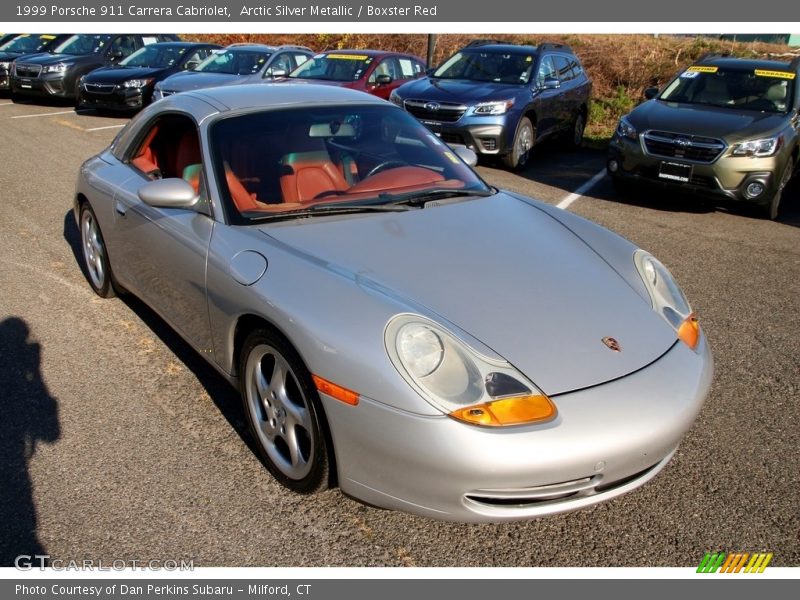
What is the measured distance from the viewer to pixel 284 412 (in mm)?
2930

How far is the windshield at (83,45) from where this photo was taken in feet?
52.7

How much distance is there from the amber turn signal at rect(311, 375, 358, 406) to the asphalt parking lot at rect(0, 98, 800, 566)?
23.5 inches

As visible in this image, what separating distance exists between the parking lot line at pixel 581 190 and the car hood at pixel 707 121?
40.0 inches

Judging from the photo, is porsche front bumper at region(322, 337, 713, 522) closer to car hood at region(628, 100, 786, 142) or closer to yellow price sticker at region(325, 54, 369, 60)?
car hood at region(628, 100, 786, 142)

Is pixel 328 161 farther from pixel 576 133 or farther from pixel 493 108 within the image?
pixel 576 133

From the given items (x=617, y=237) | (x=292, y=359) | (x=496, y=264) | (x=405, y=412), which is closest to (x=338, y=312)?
(x=292, y=359)

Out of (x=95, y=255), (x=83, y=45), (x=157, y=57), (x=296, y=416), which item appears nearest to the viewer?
(x=296, y=416)

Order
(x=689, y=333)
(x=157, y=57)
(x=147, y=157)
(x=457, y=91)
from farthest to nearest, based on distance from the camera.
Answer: (x=157, y=57), (x=457, y=91), (x=147, y=157), (x=689, y=333)

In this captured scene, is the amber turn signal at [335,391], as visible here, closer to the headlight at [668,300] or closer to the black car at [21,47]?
the headlight at [668,300]

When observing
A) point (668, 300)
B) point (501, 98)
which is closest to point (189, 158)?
point (668, 300)

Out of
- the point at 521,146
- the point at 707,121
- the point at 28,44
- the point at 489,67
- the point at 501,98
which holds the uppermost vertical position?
the point at 489,67

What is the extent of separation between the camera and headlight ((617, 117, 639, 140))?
26.7 feet

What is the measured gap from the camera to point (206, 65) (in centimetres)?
1358

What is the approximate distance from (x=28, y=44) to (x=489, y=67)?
12585mm
